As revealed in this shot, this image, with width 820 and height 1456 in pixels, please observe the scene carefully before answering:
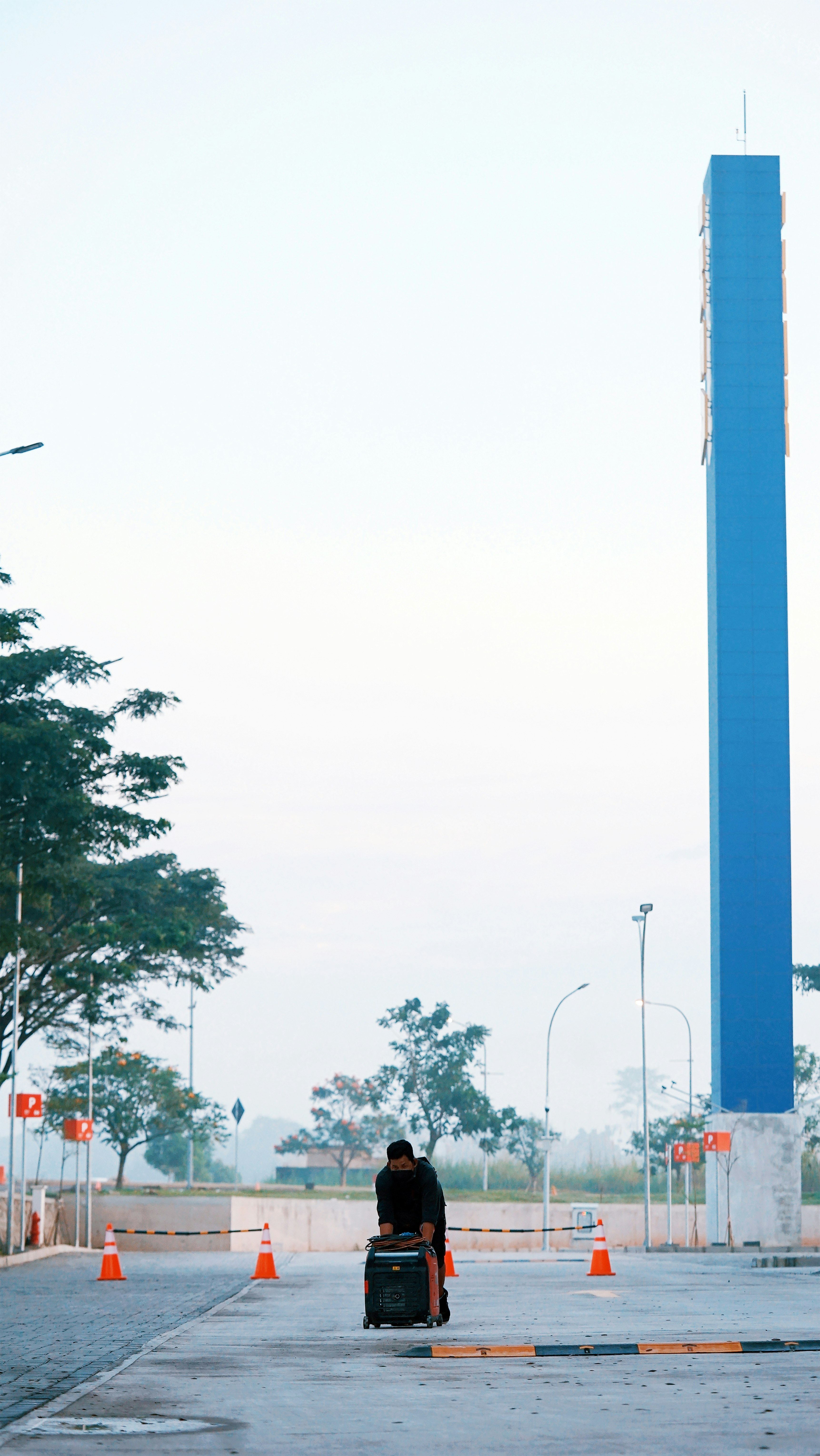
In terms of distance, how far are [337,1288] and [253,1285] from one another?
64.7 inches

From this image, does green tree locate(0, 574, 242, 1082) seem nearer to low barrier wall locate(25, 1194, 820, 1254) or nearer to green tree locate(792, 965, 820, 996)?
low barrier wall locate(25, 1194, 820, 1254)

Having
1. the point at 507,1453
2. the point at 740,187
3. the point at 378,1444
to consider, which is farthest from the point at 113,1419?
the point at 740,187

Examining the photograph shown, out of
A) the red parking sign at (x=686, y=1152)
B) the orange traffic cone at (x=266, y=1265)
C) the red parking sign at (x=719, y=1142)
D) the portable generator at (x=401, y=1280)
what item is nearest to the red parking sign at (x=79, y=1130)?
the red parking sign at (x=719, y=1142)

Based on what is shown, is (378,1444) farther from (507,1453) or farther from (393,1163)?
(393,1163)

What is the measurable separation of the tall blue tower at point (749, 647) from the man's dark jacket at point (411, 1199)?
47848 mm

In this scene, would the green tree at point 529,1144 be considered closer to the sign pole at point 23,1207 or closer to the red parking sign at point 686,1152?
the red parking sign at point 686,1152

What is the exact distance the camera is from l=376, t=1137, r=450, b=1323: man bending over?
15.2 m

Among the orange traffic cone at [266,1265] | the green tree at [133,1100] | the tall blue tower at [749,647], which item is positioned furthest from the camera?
the green tree at [133,1100]

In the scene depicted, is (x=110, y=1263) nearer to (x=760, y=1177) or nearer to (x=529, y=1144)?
(x=760, y=1177)

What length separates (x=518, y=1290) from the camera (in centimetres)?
2450

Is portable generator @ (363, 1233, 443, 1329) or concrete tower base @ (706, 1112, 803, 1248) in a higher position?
portable generator @ (363, 1233, 443, 1329)

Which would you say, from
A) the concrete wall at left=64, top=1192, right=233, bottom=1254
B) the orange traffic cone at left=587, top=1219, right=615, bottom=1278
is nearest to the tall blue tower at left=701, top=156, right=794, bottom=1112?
the concrete wall at left=64, top=1192, right=233, bottom=1254

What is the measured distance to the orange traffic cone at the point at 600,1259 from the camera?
1112 inches

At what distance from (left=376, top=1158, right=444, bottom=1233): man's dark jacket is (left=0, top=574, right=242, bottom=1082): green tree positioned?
68.2 feet
